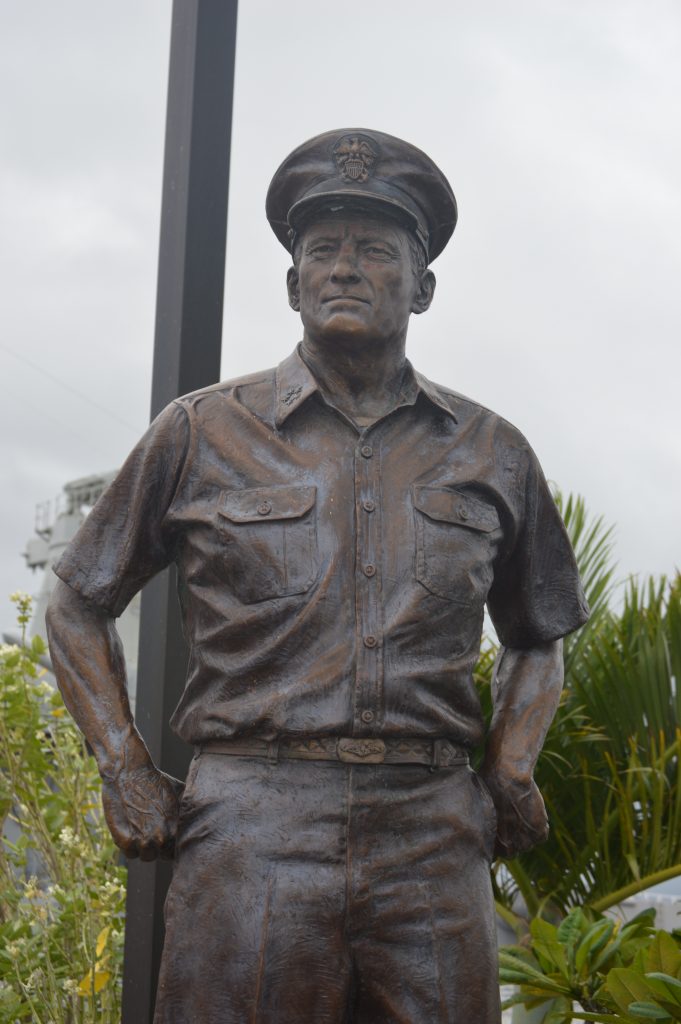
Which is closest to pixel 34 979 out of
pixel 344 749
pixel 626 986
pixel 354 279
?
pixel 626 986

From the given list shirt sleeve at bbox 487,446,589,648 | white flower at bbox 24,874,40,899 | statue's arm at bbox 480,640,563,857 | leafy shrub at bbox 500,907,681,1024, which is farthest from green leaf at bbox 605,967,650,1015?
white flower at bbox 24,874,40,899

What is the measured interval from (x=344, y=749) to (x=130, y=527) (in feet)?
2.12

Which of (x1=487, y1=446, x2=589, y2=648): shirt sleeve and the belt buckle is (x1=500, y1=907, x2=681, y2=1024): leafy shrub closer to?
(x1=487, y1=446, x2=589, y2=648): shirt sleeve

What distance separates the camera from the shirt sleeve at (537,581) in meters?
2.93

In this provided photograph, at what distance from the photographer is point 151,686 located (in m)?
4.00

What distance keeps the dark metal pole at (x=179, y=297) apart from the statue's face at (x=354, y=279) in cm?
143

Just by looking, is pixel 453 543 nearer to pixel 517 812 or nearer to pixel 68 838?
pixel 517 812

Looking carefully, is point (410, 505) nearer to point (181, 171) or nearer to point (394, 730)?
point (394, 730)

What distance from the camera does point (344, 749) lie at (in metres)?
2.48

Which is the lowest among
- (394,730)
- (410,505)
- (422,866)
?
(422,866)

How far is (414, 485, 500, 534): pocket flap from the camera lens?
2.68 meters

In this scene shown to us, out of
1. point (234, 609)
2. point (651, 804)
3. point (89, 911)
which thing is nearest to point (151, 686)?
point (89, 911)

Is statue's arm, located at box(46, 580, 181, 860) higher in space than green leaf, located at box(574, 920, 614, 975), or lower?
higher

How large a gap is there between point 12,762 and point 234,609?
2.68 metres
